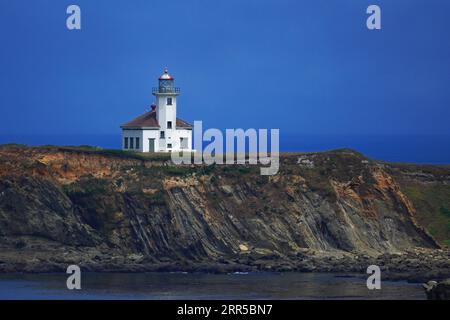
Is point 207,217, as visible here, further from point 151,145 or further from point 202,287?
point 202,287

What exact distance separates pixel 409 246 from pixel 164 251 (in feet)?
45.1

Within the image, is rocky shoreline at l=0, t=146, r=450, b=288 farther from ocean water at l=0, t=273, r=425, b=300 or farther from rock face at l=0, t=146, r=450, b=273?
ocean water at l=0, t=273, r=425, b=300

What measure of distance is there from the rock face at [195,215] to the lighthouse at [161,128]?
299 cm

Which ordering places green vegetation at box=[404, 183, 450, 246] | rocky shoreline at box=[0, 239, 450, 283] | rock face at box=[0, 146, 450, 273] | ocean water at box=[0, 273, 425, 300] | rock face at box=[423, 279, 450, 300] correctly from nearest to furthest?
rock face at box=[423, 279, 450, 300] < ocean water at box=[0, 273, 425, 300] < rocky shoreline at box=[0, 239, 450, 283] < rock face at box=[0, 146, 450, 273] < green vegetation at box=[404, 183, 450, 246]

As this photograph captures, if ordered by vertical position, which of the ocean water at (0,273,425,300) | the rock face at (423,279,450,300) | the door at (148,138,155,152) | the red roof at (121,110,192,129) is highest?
the red roof at (121,110,192,129)

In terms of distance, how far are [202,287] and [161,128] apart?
2133cm

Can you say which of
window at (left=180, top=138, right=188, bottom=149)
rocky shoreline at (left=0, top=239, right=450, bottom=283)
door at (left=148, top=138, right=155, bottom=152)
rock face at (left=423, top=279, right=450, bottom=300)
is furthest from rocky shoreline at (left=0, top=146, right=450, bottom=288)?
rock face at (left=423, top=279, right=450, bottom=300)

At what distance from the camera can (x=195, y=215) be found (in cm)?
8881

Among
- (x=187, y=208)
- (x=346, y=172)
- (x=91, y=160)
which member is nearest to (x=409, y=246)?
(x=346, y=172)

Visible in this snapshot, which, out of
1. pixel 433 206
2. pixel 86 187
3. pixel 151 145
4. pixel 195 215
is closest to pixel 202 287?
pixel 195 215

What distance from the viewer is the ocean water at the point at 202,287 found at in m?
73.2

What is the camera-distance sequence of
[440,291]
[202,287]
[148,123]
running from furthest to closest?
[148,123], [202,287], [440,291]

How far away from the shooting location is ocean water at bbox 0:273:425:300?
73188 mm

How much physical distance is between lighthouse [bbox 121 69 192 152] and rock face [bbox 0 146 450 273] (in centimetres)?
299
